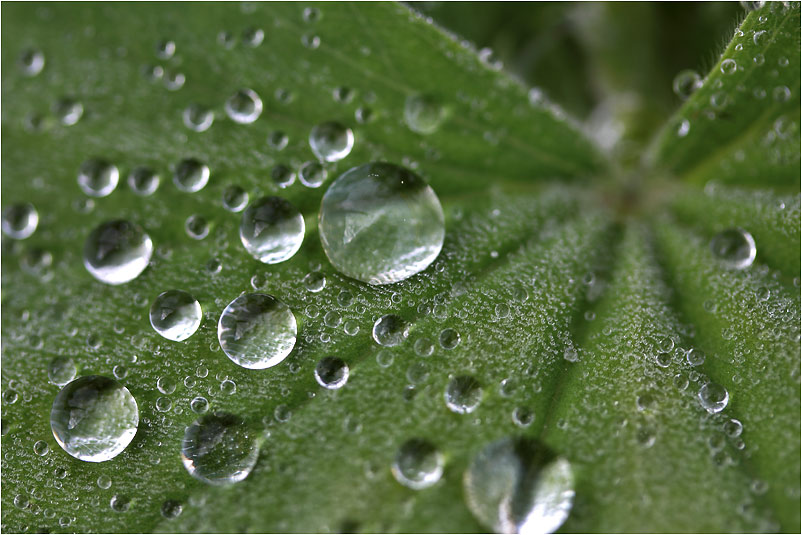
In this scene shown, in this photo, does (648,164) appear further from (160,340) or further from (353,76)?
(160,340)

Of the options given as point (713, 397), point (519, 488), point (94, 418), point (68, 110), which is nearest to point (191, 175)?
point (68, 110)

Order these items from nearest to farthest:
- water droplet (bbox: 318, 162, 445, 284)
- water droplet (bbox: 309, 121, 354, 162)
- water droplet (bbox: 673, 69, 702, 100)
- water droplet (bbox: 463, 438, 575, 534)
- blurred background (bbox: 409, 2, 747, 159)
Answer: water droplet (bbox: 463, 438, 575, 534) < water droplet (bbox: 318, 162, 445, 284) < water droplet (bbox: 309, 121, 354, 162) < water droplet (bbox: 673, 69, 702, 100) < blurred background (bbox: 409, 2, 747, 159)

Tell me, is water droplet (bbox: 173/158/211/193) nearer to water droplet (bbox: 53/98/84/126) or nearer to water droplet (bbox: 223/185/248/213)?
water droplet (bbox: 223/185/248/213)

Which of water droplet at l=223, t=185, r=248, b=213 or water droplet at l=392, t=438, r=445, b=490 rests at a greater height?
water droplet at l=223, t=185, r=248, b=213

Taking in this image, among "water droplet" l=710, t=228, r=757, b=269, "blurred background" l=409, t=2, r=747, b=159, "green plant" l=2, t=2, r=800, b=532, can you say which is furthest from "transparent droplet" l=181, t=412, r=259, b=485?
"blurred background" l=409, t=2, r=747, b=159

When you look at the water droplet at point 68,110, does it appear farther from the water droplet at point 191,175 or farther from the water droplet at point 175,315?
the water droplet at point 175,315

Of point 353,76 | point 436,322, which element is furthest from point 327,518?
point 353,76

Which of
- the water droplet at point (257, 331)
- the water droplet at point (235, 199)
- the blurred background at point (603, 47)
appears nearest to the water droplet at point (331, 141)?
the water droplet at point (235, 199)

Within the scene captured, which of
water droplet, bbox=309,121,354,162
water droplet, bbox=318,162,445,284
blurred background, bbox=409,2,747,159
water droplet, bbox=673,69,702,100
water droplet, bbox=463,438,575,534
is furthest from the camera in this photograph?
blurred background, bbox=409,2,747,159
